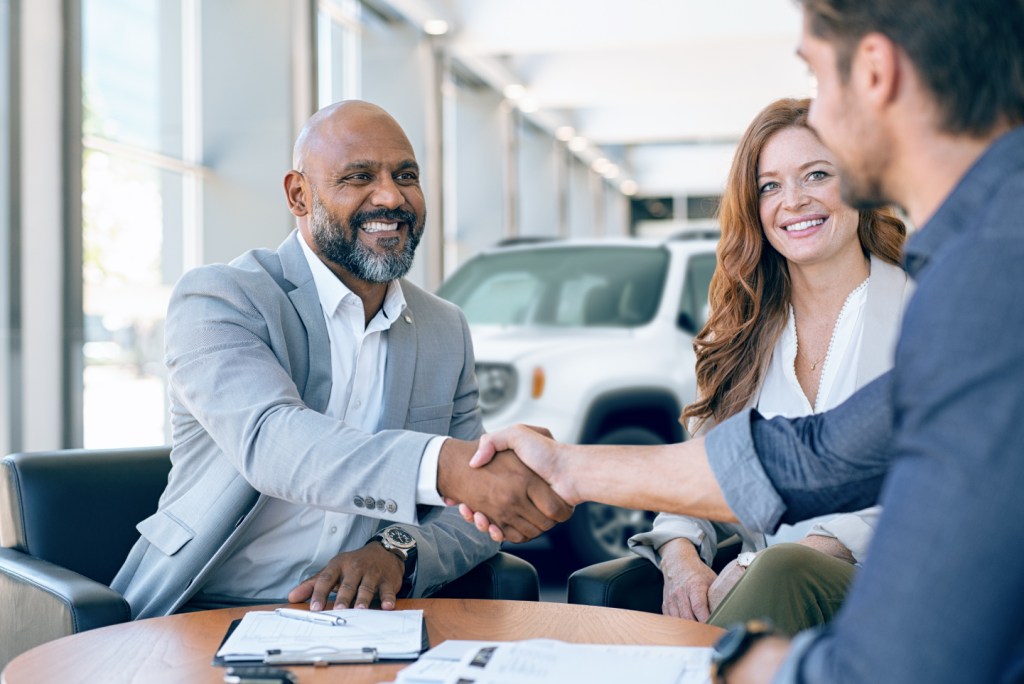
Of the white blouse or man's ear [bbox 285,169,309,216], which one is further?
man's ear [bbox 285,169,309,216]

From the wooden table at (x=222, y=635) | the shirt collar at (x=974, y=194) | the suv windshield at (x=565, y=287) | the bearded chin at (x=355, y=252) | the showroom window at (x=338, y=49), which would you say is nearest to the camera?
the shirt collar at (x=974, y=194)

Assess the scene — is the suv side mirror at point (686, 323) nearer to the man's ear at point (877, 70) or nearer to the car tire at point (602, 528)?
the car tire at point (602, 528)

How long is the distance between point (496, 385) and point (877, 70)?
420 centimetres

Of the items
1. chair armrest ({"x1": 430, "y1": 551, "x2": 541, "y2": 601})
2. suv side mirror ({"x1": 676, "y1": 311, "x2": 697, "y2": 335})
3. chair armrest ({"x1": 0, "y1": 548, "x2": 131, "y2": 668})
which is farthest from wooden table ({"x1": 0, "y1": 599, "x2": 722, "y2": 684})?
suv side mirror ({"x1": 676, "y1": 311, "x2": 697, "y2": 335})

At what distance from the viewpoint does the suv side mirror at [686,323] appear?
5.79 m

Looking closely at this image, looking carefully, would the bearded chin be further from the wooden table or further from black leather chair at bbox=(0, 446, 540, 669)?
the wooden table

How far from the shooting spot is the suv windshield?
5.90 meters

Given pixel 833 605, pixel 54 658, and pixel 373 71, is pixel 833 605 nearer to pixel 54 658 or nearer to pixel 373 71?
pixel 54 658

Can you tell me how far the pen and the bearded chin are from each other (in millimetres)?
995

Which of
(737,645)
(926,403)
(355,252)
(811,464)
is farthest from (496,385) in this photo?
(926,403)

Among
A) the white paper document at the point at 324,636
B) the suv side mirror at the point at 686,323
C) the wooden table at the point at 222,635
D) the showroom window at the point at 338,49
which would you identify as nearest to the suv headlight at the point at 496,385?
the suv side mirror at the point at 686,323

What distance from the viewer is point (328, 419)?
7.08 ft

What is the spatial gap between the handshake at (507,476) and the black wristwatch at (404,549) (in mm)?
211

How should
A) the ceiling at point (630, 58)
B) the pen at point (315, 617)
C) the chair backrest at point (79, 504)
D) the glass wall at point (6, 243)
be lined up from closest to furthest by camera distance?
1. the pen at point (315, 617)
2. the chair backrest at point (79, 504)
3. the glass wall at point (6, 243)
4. the ceiling at point (630, 58)
